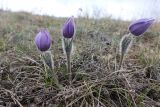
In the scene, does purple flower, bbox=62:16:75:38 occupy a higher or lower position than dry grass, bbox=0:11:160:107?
higher

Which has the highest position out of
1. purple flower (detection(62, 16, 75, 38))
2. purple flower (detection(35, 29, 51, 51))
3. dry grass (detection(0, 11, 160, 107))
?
purple flower (detection(62, 16, 75, 38))

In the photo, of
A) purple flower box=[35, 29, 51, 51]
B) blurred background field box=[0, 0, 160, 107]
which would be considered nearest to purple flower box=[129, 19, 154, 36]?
blurred background field box=[0, 0, 160, 107]

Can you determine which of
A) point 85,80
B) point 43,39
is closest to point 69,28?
point 43,39

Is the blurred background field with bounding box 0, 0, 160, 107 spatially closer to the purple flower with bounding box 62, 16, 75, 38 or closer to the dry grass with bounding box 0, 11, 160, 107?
the dry grass with bounding box 0, 11, 160, 107

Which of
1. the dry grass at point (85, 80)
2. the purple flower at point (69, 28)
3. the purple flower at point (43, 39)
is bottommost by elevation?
the dry grass at point (85, 80)

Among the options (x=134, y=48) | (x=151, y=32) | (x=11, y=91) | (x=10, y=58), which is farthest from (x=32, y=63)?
(x=151, y=32)

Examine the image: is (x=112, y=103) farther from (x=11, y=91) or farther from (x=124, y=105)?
(x=11, y=91)

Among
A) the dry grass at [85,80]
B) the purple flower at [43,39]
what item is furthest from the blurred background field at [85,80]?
the purple flower at [43,39]

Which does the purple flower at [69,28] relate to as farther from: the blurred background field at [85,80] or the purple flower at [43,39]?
the blurred background field at [85,80]
